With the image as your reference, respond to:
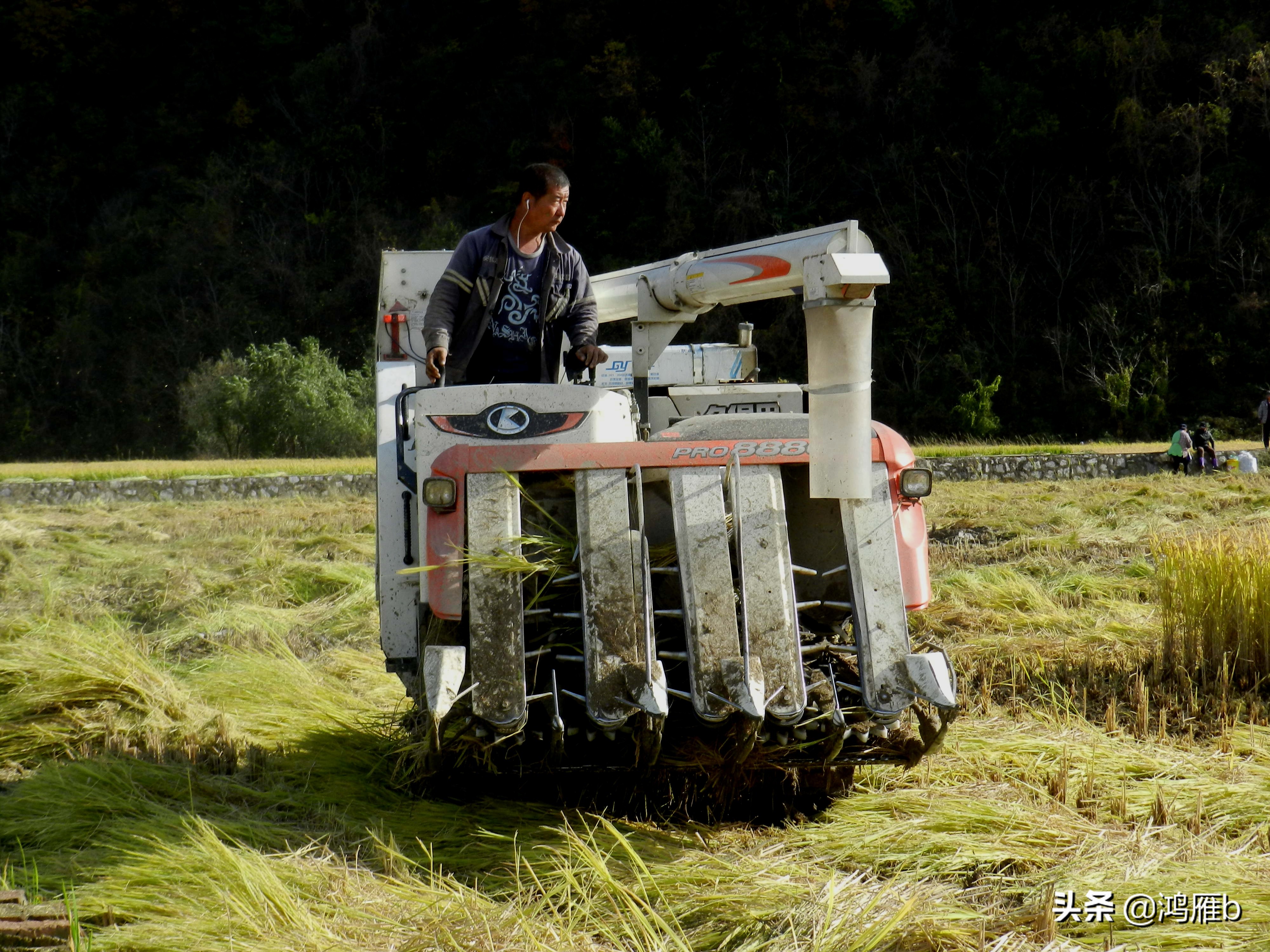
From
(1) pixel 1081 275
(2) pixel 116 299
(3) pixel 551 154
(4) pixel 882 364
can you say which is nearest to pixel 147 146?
(2) pixel 116 299

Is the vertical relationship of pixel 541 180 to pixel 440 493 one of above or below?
above

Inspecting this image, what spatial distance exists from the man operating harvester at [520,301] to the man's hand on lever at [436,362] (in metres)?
0.07

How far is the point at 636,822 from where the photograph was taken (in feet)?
12.9

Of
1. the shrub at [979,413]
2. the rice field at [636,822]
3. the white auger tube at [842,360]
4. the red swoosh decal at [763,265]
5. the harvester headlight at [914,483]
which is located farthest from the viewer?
the shrub at [979,413]

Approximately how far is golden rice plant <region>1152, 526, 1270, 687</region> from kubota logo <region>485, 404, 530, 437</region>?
11.4 feet

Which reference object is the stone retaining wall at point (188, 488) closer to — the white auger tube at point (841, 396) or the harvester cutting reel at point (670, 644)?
the harvester cutting reel at point (670, 644)

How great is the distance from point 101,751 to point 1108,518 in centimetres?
1026

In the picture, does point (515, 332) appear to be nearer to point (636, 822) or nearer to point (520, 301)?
point (520, 301)

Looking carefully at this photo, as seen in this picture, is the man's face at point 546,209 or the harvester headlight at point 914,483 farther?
the man's face at point 546,209

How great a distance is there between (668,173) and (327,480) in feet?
75.6

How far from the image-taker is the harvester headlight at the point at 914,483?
12.8 ft

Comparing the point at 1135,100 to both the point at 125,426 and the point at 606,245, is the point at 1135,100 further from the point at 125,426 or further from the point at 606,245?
the point at 125,426

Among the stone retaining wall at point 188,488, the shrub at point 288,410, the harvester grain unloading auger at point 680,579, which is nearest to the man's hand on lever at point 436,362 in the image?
the harvester grain unloading auger at point 680,579

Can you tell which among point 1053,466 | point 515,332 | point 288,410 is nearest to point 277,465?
point 288,410
